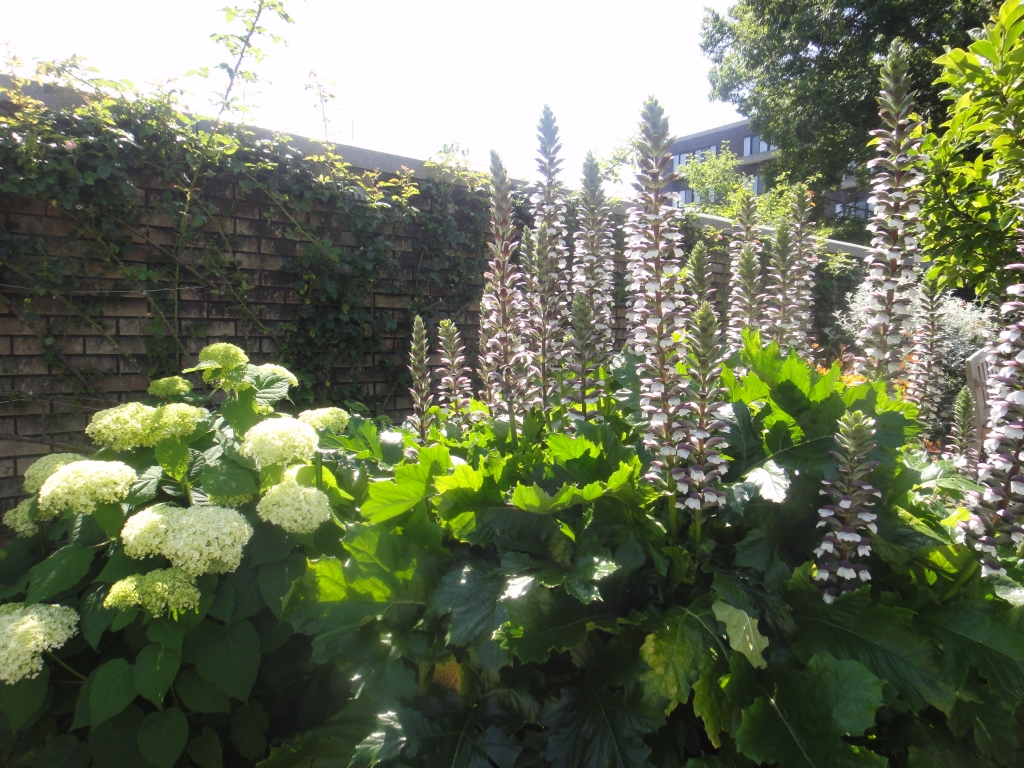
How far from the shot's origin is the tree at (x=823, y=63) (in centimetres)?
1459

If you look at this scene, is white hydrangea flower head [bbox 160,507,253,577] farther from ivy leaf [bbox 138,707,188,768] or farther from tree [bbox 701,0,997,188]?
tree [bbox 701,0,997,188]

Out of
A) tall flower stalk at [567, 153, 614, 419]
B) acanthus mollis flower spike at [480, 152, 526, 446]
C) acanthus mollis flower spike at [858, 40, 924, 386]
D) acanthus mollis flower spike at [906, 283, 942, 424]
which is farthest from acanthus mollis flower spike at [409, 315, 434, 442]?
acanthus mollis flower spike at [906, 283, 942, 424]

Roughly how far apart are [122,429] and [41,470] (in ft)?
1.47

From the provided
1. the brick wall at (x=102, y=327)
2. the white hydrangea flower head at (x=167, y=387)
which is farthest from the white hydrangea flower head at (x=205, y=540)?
the brick wall at (x=102, y=327)

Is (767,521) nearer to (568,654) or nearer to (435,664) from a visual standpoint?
(568,654)

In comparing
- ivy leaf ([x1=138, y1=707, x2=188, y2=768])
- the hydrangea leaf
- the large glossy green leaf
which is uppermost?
the large glossy green leaf

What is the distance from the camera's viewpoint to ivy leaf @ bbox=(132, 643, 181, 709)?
1425 mm

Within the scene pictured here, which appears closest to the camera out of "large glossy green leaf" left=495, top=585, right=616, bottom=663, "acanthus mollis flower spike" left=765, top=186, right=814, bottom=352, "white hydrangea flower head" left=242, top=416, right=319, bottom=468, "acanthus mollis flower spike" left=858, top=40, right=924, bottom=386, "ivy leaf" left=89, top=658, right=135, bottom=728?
"large glossy green leaf" left=495, top=585, right=616, bottom=663

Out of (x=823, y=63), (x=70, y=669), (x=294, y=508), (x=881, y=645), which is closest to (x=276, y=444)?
(x=294, y=508)

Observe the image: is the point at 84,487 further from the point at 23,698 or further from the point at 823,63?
the point at 823,63

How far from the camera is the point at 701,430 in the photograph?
4.42 feet

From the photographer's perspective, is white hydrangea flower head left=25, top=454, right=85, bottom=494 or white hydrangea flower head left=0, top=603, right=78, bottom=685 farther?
white hydrangea flower head left=25, top=454, right=85, bottom=494

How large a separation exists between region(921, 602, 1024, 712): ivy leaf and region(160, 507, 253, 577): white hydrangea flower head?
1.62 metres

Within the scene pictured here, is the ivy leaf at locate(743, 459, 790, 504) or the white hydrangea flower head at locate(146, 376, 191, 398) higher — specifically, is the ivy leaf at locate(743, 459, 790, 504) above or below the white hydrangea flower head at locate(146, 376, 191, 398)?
below
